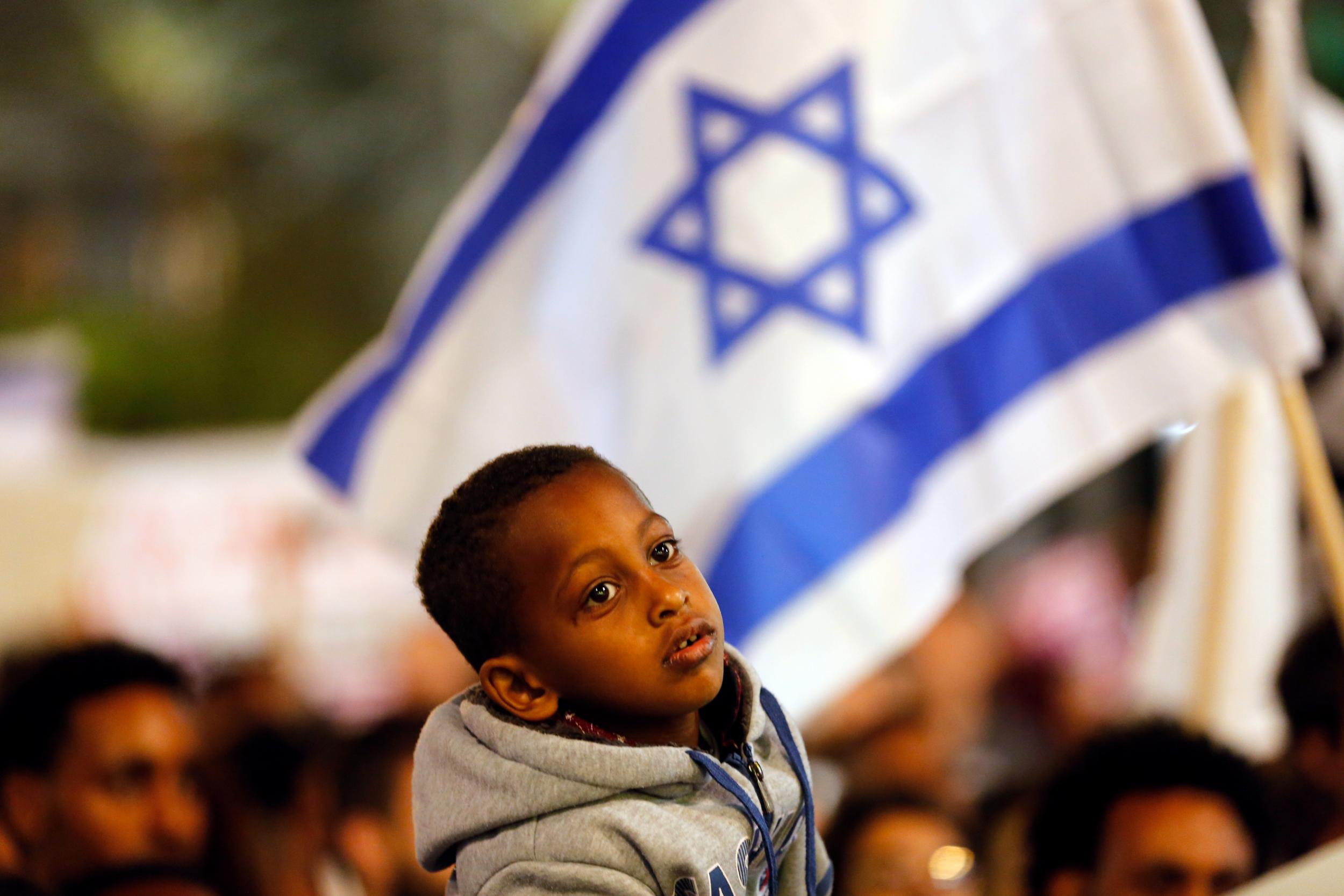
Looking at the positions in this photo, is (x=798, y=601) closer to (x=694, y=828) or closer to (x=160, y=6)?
(x=694, y=828)

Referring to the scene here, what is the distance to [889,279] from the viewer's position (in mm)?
3057

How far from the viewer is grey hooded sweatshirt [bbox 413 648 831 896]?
1213 mm

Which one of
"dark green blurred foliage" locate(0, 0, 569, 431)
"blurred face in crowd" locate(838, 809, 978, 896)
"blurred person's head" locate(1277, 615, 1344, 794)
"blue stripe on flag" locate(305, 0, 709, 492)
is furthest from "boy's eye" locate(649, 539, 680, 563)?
"dark green blurred foliage" locate(0, 0, 569, 431)

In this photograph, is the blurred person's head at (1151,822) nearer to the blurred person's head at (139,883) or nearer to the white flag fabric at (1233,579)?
the white flag fabric at (1233,579)

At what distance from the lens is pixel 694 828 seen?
125 centimetres

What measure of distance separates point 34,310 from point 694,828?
56.7ft

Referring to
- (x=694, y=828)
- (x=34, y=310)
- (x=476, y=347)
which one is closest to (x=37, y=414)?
(x=34, y=310)

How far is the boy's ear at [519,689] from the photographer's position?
4.17ft

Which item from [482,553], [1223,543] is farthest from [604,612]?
[1223,543]

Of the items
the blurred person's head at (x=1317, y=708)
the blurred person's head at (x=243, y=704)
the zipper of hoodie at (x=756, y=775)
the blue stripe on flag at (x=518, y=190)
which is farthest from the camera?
the blurred person's head at (x=243, y=704)

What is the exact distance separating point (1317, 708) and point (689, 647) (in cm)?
238

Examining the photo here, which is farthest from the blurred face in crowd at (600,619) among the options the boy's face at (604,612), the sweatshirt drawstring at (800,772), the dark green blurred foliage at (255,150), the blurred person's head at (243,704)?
the dark green blurred foliage at (255,150)

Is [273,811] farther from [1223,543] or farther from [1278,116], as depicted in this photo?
[1278,116]

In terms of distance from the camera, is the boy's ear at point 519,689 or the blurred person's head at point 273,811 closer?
the boy's ear at point 519,689
